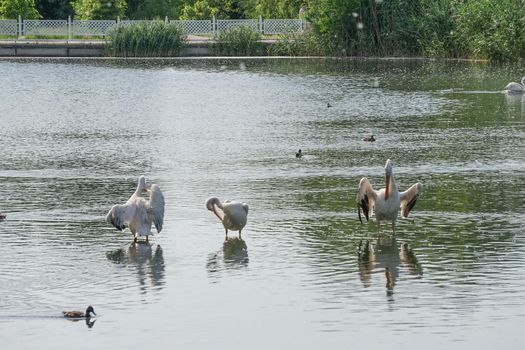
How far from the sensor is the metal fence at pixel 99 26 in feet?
193

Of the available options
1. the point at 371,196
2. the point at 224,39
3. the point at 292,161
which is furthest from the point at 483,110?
the point at 224,39

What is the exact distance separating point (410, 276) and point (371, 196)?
1924 millimetres

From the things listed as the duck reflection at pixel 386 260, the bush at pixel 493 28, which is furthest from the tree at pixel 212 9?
the duck reflection at pixel 386 260

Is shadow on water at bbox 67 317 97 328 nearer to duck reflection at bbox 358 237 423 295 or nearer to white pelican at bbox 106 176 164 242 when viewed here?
duck reflection at bbox 358 237 423 295

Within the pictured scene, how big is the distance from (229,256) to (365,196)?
190cm

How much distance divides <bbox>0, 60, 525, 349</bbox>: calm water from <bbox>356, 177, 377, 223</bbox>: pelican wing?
40cm

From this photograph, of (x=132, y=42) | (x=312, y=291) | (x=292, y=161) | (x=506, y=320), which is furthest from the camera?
(x=132, y=42)

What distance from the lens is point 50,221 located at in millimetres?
17078

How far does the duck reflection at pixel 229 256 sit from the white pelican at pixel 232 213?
0.17 metres

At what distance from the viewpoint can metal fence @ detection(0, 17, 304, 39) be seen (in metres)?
59.0

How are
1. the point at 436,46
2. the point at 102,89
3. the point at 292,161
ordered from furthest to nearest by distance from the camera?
the point at 436,46 → the point at 102,89 → the point at 292,161

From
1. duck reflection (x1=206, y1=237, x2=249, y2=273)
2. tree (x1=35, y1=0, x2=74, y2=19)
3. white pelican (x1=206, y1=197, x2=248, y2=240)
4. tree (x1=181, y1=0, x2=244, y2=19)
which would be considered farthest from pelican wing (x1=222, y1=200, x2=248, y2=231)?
tree (x1=35, y1=0, x2=74, y2=19)

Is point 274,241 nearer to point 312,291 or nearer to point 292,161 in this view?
point 312,291

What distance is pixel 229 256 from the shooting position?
49.6ft
